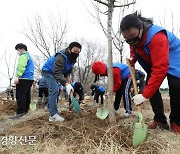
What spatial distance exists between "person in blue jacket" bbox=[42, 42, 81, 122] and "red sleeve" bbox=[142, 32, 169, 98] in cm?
155

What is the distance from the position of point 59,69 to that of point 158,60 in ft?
5.70

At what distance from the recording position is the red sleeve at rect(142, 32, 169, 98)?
280cm

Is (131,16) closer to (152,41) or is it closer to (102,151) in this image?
(152,41)

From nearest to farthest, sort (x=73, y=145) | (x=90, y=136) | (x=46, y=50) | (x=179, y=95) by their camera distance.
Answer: (x=73, y=145)
(x=90, y=136)
(x=179, y=95)
(x=46, y=50)

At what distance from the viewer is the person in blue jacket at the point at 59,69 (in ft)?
13.6

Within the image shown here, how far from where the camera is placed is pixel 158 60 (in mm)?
2826

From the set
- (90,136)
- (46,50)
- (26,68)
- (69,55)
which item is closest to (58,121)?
(69,55)

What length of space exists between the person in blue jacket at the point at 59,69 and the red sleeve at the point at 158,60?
155 centimetres

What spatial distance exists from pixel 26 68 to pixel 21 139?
8.25 feet

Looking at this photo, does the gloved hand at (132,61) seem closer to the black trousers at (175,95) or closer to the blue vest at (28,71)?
the black trousers at (175,95)

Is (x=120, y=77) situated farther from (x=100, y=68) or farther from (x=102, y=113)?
(x=102, y=113)

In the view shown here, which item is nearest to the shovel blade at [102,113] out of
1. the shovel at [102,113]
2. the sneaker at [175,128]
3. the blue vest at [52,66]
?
the shovel at [102,113]

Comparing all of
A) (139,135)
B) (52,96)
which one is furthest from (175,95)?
(52,96)

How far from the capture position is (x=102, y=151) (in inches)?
96.2
